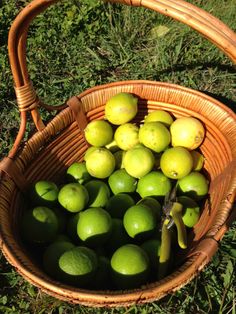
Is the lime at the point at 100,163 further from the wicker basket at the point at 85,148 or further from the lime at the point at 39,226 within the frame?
the lime at the point at 39,226

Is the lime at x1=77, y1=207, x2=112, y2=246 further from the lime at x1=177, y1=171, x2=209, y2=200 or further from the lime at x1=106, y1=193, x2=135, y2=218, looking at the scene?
the lime at x1=177, y1=171, x2=209, y2=200

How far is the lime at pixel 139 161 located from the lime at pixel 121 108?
26cm

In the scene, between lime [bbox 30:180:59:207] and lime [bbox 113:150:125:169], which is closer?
lime [bbox 30:180:59:207]

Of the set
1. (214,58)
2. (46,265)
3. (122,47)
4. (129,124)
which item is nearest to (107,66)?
(122,47)

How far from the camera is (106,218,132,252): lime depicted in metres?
2.32

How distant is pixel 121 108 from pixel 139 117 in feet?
1.03

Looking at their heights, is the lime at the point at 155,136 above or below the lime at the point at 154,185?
above

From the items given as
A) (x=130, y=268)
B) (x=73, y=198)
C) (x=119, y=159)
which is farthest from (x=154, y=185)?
(x=130, y=268)

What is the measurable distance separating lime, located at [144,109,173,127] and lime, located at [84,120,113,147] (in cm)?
28

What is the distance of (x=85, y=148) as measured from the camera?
9.43ft

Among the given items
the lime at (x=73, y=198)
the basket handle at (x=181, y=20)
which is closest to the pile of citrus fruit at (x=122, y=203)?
the lime at (x=73, y=198)

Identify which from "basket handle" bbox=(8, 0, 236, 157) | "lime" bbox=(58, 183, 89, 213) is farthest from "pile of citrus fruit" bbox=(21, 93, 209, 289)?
"basket handle" bbox=(8, 0, 236, 157)

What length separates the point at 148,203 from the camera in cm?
238

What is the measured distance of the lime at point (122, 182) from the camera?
8.43 ft
